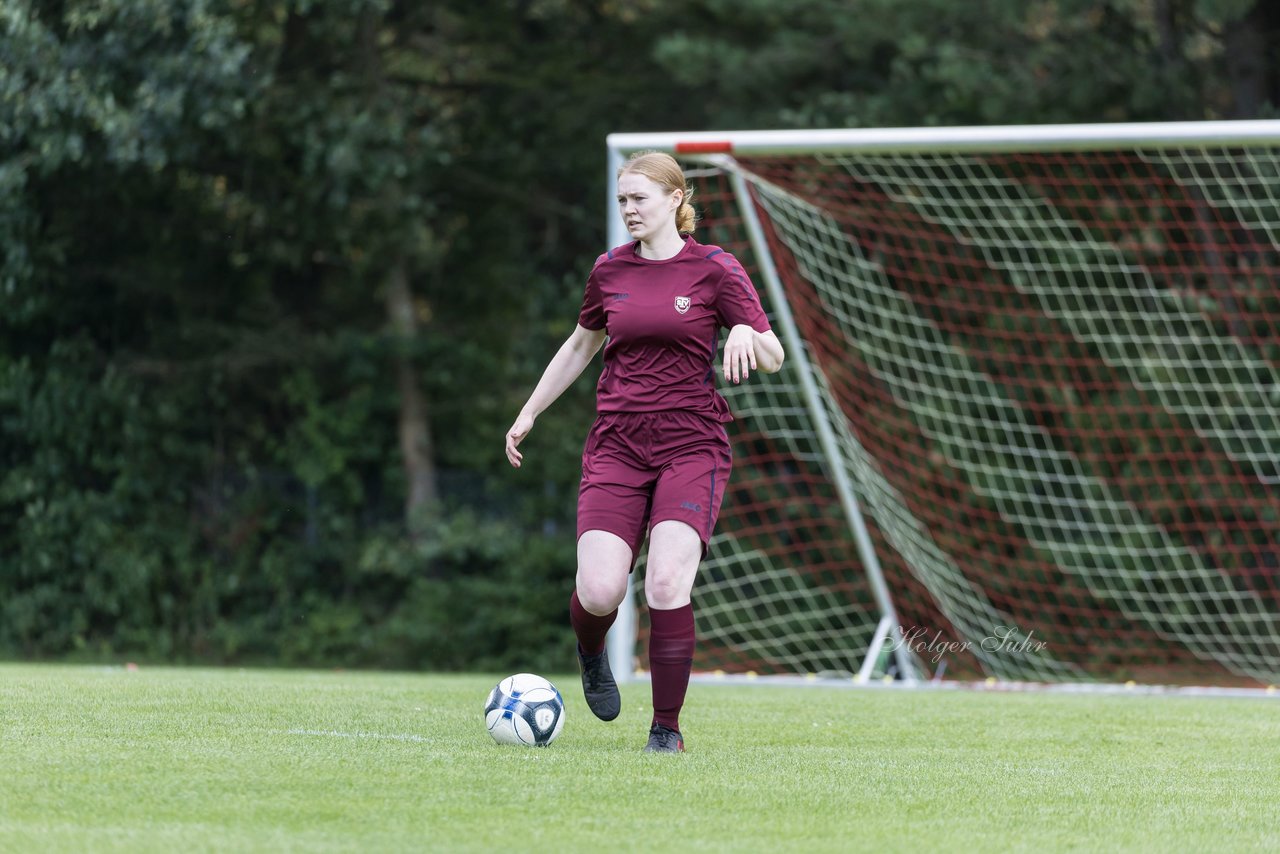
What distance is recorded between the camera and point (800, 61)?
14602 mm

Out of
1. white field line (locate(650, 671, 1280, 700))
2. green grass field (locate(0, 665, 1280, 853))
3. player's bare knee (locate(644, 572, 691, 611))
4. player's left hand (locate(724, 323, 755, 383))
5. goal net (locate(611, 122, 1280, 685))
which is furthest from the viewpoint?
goal net (locate(611, 122, 1280, 685))

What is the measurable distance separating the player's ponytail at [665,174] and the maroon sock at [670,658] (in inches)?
47.2

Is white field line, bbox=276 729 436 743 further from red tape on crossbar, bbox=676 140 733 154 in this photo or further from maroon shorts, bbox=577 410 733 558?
red tape on crossbar, bbox=676 140 733 154

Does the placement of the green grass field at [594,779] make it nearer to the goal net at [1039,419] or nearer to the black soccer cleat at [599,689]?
the black soccer cleat at [599,689]

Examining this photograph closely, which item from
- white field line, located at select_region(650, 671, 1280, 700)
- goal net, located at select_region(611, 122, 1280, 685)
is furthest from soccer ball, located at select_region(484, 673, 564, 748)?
goal net, located at select_region(611, 122, 1280, 685)

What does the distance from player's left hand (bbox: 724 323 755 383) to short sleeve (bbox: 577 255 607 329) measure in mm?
586

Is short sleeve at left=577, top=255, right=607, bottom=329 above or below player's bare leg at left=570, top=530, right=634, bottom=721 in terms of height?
above

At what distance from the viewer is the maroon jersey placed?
4809mm

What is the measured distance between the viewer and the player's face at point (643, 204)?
480cm

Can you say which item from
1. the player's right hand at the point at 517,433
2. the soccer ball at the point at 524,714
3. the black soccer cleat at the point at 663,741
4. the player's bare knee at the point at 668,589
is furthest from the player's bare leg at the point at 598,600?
the player's right hand at the point at 517,433

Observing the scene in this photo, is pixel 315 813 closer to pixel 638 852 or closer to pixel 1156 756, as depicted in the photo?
pixel 638 852

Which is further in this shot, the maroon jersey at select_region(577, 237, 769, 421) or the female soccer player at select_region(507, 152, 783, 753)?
the maroon jersey at select_region(577, 237, 769, 421)

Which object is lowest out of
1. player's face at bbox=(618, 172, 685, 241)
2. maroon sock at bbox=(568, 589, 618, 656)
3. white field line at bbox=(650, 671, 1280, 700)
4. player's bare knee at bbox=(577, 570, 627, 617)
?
white field line at bbox=(650, 671, 1280, 700)

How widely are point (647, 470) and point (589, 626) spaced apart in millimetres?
535
